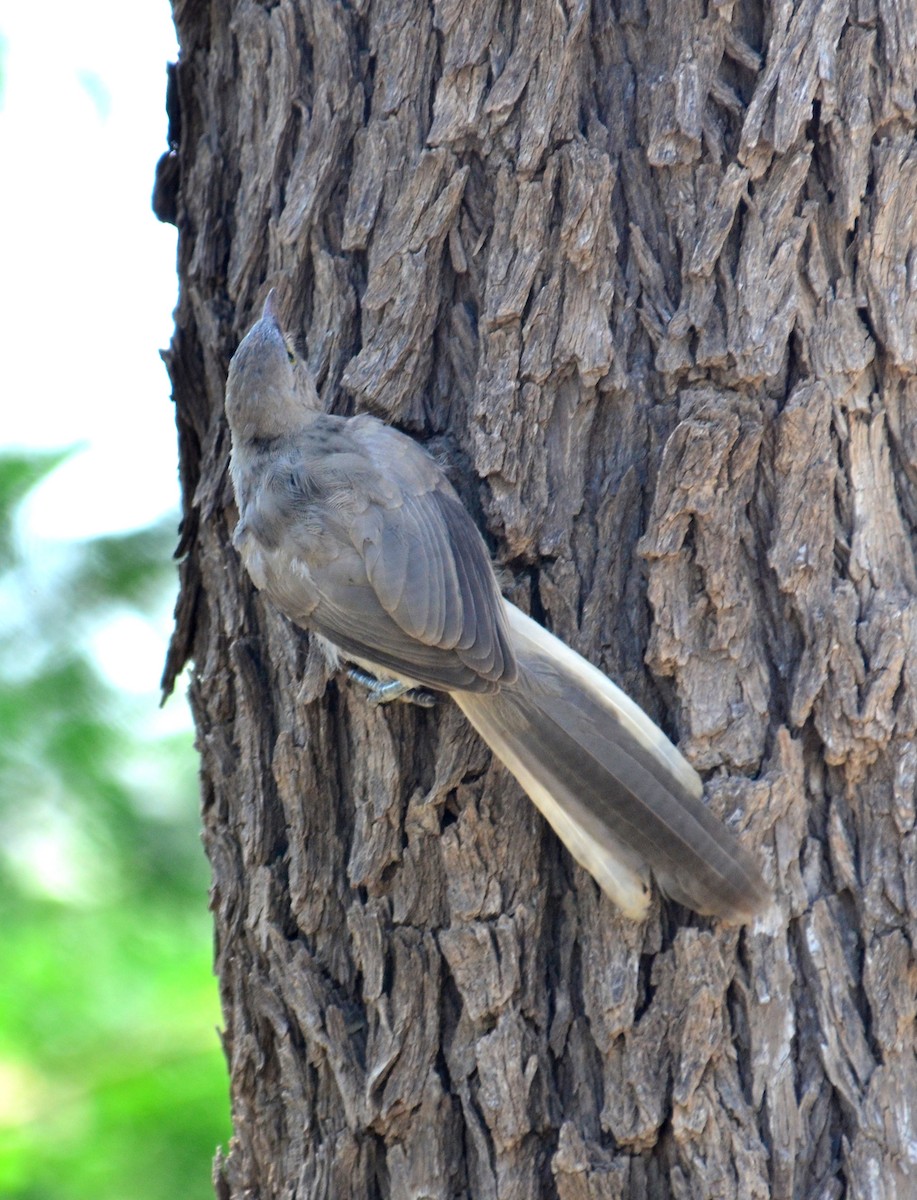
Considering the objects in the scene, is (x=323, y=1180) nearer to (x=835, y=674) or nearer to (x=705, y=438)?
(x=835, y=674)

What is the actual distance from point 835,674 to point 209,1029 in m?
3.09

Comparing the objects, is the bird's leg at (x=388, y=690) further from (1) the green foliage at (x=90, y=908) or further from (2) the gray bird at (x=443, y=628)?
(1) the green foliage at (x=90, y=908)

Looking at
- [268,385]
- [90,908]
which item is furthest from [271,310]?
[90,908]

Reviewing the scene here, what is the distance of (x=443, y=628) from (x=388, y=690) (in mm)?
189

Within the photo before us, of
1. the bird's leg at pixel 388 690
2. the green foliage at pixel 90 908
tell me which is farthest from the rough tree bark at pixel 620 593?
the green foliage at pixel 90 908

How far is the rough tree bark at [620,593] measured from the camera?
2244 mm

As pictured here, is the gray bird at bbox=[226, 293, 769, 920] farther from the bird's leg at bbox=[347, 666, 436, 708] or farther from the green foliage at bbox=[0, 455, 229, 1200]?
the green foliage at bbox=[0, 455, 229, 1200]

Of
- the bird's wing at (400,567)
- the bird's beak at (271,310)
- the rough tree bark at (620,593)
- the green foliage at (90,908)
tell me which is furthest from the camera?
the green foliage at (90,908)

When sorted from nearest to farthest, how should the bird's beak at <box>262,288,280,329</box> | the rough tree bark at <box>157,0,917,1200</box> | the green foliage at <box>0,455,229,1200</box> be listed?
1. the rough tree bark at <box>157,0,917,1200</box>
2. the bird's beak at <box>262,288,280,329</box>
3. the green foliage at <box>0,455,229,1200</box>

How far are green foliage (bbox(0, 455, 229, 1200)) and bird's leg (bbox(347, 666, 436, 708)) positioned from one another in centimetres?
191

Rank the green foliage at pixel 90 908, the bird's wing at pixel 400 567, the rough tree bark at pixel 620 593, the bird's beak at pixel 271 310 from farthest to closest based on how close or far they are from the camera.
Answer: the green foliage at pixel 90 908, the bird's beak at pixel 271 310, the bird's wing at pixel 400 567, the rough tree bark at pixel 620 593

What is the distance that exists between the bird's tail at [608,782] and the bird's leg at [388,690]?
0.15 meters

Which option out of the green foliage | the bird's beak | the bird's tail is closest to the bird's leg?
the bird's tail

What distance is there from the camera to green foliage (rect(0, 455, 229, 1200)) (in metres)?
4.18
